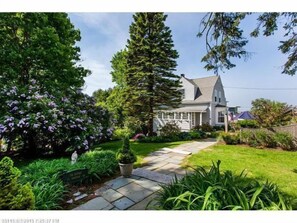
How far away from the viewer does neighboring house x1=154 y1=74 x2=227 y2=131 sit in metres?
11.1

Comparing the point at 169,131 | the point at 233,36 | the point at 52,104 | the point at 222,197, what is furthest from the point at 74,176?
the point at 169,131

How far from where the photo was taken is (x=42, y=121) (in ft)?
11.2

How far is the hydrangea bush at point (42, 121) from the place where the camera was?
11.0 ft

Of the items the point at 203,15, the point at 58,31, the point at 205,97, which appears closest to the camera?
the point at 203,15

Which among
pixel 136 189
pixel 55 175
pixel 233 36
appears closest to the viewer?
pixel 55 175

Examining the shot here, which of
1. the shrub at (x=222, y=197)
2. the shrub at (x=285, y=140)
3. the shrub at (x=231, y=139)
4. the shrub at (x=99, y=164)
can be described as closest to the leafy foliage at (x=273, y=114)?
the shrub at (x=285, y=140)

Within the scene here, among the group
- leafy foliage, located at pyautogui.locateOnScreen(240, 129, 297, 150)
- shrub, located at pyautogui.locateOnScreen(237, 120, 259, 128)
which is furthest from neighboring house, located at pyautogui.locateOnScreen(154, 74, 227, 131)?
leafy foliage, located at pyautogui.locateOnScreen(240, 129, 297, 150)

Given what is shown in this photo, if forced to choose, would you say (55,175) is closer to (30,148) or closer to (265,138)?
(30,148)

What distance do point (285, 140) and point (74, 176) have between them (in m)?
5.24

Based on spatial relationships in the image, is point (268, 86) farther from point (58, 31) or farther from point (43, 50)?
point (58, 31)

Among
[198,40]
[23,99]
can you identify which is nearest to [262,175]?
[198,40]

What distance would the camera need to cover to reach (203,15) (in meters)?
2.45

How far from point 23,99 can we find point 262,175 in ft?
15.7

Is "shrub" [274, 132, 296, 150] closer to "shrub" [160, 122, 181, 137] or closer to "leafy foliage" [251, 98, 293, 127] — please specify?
"leafy foliage" [251, 98, 293, 127]
